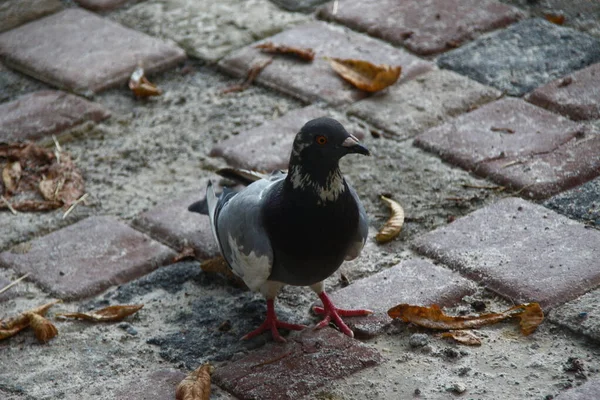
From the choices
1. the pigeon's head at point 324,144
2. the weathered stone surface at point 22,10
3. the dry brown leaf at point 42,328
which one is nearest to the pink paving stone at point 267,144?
the pigeon's head at point 324,144

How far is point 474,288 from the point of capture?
10.7 ft

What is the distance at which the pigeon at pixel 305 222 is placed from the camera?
9.68 ft

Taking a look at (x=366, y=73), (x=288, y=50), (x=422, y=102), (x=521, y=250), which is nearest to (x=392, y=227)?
(x=521, y=250)

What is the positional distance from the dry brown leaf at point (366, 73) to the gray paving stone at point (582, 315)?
68.2 inches

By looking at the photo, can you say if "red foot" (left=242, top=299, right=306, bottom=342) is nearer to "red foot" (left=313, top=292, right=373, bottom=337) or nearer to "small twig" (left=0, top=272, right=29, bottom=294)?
"red foot" (left=313, top=292, right=373, bottom=337)

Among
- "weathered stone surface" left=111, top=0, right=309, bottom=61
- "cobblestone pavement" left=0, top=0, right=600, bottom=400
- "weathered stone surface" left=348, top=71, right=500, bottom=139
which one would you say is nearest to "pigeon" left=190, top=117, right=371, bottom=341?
"cobblestone pavement" left=0, top=0, right=600, bottom=400

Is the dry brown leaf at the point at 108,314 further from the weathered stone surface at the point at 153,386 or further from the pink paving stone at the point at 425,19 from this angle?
the pink paving stone at the point at 425,19

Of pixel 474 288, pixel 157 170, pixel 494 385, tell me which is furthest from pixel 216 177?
pixel 494 385

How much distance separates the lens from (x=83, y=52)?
16.5 feet

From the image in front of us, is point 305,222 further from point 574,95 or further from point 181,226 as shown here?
point 574,95

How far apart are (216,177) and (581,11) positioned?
90.2 inches

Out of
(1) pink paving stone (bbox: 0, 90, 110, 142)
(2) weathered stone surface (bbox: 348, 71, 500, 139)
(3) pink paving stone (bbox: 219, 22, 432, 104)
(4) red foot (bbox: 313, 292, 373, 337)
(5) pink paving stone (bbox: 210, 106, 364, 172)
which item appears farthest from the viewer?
(3) pink paving stone (bbox: 219, 22, 432, 104)

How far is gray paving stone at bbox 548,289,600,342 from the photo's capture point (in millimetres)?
2938

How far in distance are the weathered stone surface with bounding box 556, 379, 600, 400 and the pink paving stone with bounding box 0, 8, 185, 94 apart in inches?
116
